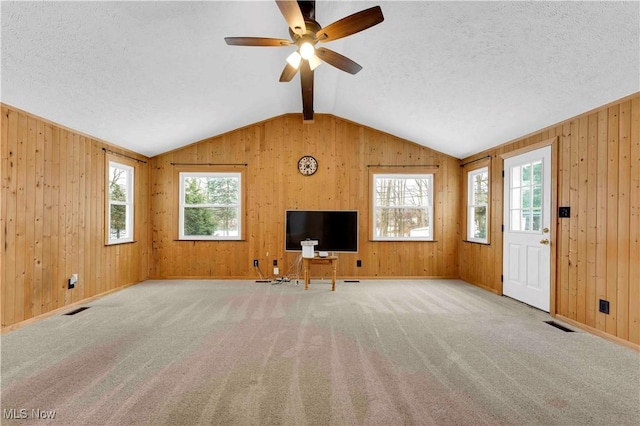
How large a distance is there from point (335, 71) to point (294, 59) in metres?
1.39

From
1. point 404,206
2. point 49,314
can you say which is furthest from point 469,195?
point 49,314

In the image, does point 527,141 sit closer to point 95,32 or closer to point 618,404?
point 618,404

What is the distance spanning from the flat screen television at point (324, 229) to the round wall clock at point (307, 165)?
78cm

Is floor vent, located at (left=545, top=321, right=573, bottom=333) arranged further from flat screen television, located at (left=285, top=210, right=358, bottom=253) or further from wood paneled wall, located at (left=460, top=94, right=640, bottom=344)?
flat screen television, located at (left=285, top=210, right=358, bottom=253)

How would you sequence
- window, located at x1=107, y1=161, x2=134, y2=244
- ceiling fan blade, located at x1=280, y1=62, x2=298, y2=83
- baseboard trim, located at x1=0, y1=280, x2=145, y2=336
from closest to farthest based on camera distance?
1. ceiling fan blade, located at x1=280, y1=62, x2=298, y2=83
2. baseboard trim, located at x1=0, y1=280, x2=145, y2=336
3. window, located at x1=107, y1=161, x2=134, y2=244

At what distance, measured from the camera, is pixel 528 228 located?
4141mm

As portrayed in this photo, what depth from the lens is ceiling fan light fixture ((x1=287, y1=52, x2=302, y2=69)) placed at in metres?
2.64

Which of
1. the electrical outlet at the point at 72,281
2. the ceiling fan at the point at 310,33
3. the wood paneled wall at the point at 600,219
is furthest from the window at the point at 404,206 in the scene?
the electrical outlet at the point at 72,281

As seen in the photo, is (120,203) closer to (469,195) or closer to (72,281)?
(72,281)

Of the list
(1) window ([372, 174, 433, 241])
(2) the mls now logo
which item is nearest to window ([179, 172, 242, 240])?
(1) window ([372, 174, 433, 241])

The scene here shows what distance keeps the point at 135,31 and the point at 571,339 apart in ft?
16.1

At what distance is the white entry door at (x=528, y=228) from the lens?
3.78 meters

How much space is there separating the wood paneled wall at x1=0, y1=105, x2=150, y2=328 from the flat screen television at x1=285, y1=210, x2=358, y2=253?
285cm

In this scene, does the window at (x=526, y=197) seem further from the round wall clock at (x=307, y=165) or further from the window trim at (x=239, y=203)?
the window trim at (x=239, y=203)
